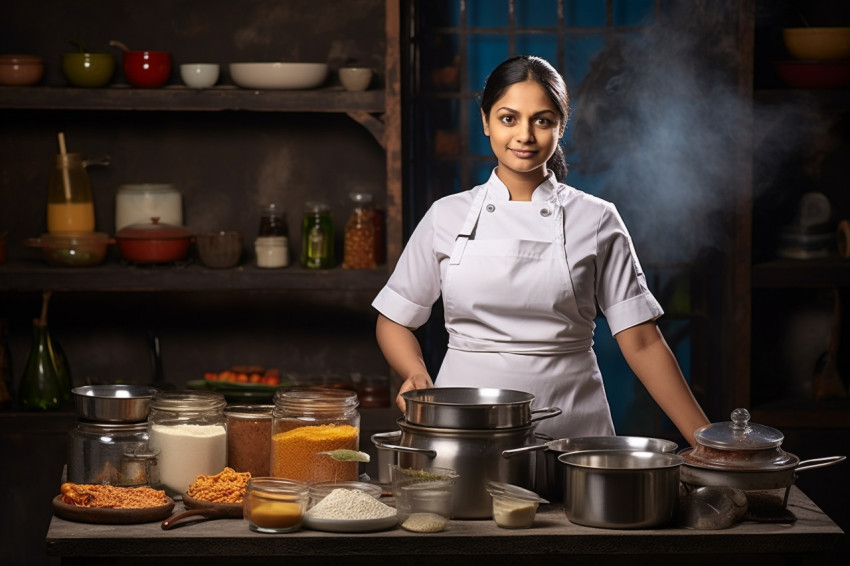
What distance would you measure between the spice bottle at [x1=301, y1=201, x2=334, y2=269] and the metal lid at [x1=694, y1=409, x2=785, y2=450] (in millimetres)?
2010

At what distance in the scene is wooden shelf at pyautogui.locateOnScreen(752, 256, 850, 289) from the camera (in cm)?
378

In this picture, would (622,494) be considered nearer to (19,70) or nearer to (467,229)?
(467,229)

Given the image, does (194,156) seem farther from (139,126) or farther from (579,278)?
(579,278)

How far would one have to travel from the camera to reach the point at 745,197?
3.72 metres

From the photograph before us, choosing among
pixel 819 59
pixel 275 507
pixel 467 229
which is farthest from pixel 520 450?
pixel 819 59

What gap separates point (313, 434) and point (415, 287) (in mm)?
710

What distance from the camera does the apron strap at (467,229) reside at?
2549mm

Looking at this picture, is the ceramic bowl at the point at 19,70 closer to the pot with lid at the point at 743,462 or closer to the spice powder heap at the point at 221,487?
the spice powder heap at the point at 221,487

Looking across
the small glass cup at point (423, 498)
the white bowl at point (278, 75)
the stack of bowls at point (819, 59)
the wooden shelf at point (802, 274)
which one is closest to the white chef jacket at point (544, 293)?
the small glass cup at point (423, 498)

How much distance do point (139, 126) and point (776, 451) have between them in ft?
9.02

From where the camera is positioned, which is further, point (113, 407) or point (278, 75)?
point (278, 75)

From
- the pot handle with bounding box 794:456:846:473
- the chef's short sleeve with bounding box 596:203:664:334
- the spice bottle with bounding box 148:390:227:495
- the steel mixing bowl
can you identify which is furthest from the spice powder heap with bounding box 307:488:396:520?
the chef's short sleeve with bounding box 596:203:664:334

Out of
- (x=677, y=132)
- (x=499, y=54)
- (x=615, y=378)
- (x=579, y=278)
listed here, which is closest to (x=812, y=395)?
(x=615, y=378)

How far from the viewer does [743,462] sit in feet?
6.14
